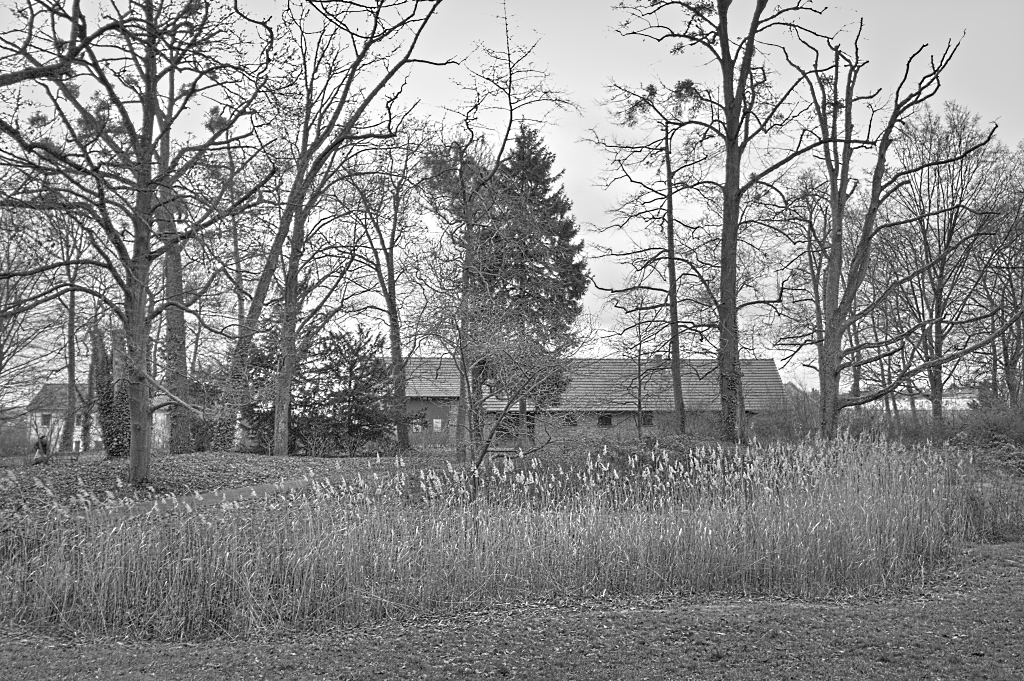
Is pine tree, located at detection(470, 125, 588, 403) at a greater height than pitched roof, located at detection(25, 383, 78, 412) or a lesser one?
greater

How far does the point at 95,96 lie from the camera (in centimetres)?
1148

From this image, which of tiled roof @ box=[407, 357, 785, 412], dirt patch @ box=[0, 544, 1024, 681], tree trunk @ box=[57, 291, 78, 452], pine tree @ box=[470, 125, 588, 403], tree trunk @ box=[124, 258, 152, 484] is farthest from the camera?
tiled roof @ box=[407, 357, 785, 412]

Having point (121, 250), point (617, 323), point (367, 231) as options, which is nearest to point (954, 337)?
point (617, 323)

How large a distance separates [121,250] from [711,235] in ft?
35.4

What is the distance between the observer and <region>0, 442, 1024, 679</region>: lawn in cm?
452

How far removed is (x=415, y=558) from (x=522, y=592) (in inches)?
30.0

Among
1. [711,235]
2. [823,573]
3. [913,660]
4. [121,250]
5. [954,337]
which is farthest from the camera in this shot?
[954,337]

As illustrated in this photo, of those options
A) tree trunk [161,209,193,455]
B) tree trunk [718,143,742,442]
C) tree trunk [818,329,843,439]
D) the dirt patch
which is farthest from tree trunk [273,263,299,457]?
tree trunk [818,329,843,439]

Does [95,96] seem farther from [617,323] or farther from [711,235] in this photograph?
[617,323]

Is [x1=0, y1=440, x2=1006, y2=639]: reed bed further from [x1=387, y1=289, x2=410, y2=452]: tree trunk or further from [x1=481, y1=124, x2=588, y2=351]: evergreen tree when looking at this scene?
[x1=387, y1=289, x2=410, y2=452]: tree trunk

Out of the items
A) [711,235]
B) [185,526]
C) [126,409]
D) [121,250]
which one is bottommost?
[185,526]

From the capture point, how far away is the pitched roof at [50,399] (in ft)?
74.8

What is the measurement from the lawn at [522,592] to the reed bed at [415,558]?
2 centimetres

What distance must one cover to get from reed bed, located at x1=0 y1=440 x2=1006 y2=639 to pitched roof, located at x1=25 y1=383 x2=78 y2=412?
57.1 ft
